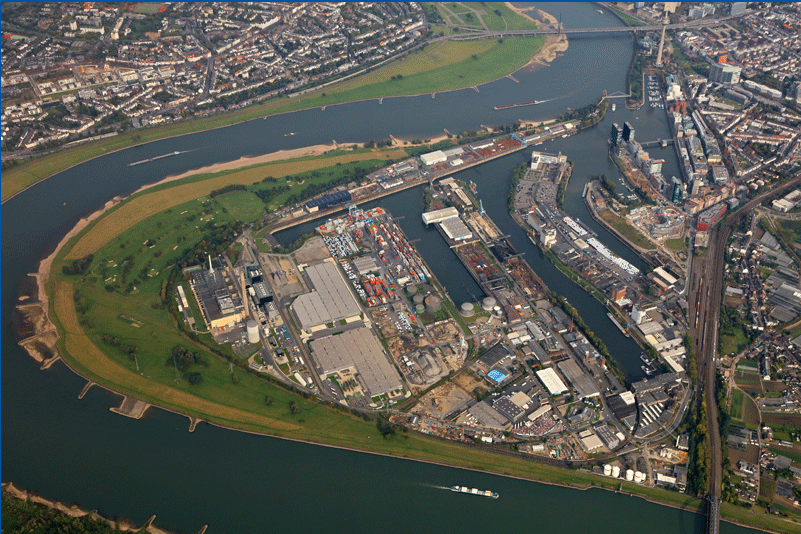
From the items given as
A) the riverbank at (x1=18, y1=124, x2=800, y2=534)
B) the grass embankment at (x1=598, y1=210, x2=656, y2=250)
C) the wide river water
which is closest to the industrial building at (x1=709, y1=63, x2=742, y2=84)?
the grass embankment at (x1=598, y1=210, x2=656, y2=250)

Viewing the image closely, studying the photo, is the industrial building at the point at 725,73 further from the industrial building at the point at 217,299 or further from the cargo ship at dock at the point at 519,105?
the industrial building at the point at 217,299

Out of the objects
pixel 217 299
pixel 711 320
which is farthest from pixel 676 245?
pixel 217 299

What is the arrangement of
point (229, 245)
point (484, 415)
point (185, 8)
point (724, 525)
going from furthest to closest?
1. point (185, 8)
2. point (229, 245)
3. point (484, 415)
4. point (724, 525)

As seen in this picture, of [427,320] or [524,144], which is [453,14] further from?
[427,320]

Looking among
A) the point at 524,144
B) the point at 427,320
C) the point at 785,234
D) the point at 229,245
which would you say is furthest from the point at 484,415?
the point at 524,144

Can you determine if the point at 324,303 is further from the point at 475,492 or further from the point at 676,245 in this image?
the point at 676,245
